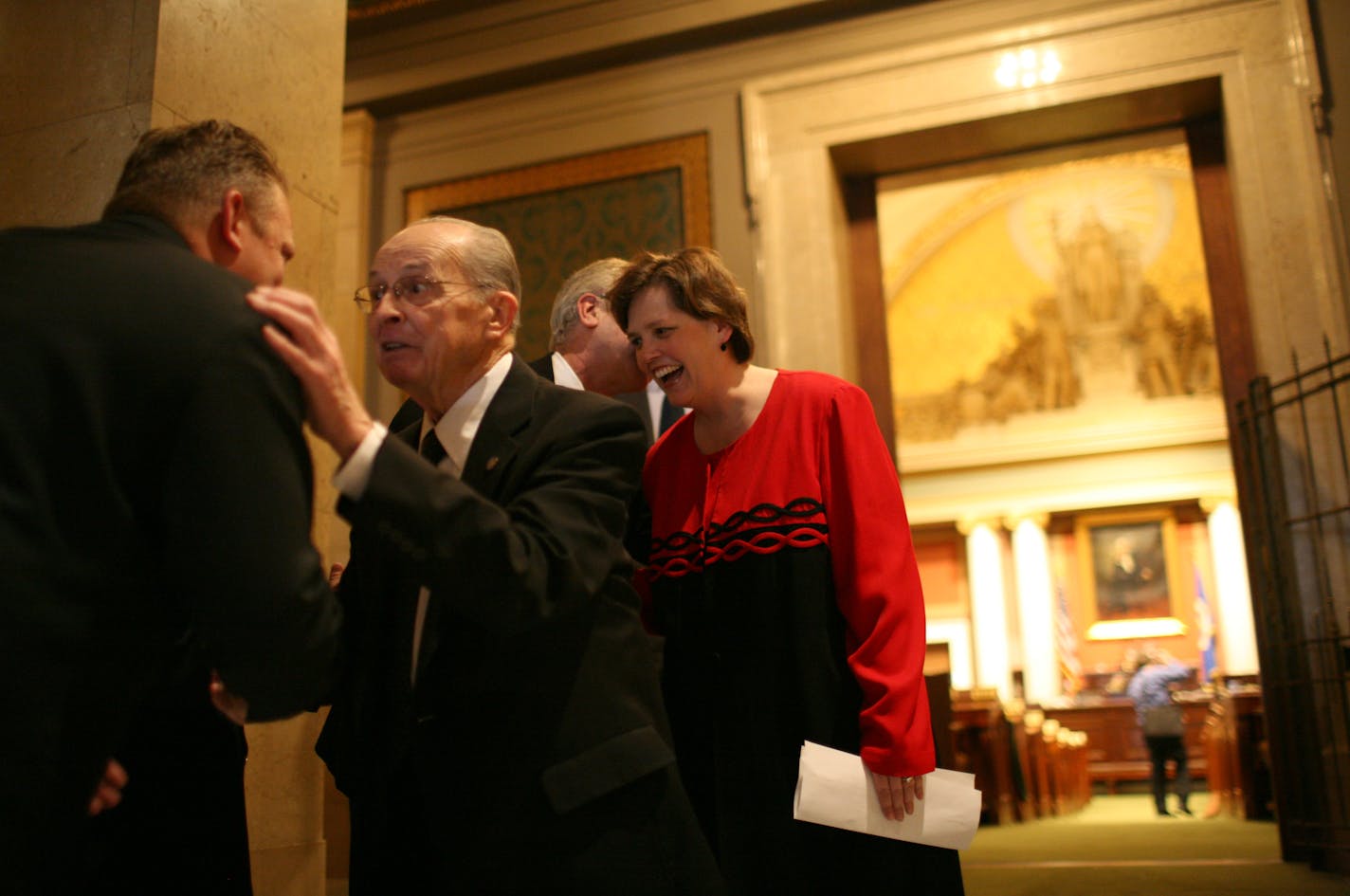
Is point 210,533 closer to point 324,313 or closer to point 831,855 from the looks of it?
point 831,855

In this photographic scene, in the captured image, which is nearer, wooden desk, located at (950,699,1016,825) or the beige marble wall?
the beige marble wall

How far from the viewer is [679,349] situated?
7.45 feet

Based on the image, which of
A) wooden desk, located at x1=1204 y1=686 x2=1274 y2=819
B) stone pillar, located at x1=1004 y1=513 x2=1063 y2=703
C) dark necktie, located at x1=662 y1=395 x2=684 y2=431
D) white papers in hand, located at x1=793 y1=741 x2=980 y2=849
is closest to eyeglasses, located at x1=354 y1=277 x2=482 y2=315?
white papers in hand, located at x1=793 y1=741 x2=980 y2=849

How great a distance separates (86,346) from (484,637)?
0.62 m

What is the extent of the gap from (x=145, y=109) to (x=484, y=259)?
1.47m

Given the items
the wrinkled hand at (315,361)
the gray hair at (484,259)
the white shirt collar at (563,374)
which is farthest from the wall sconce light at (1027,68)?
the wrinkled hand at (315,361)

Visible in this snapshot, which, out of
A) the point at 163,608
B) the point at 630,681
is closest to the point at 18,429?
the point at 163,608

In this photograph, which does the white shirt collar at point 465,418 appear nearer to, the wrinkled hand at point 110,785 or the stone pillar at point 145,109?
the wrinkled hand at point 110,785

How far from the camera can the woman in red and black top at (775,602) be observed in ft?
6.66

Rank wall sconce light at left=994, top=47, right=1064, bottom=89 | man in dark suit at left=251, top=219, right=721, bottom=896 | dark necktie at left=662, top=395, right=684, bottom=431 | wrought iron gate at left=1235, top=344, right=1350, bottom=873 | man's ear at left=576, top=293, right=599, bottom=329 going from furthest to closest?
wall sconce light at left=994, top=47, right=1064, bottom=89
wrought iron gate at left=1235, top=344, right=1350, bottom=873
dark necktie at left=662, top=395, right=684, bottom=431
man's ear at left=576, top=293, right=599, bottom=329
man in dark suit at left=251, top=219, right=721, bottom=896

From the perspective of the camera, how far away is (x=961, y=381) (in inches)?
675

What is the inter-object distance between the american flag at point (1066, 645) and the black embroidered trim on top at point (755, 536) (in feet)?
50.3

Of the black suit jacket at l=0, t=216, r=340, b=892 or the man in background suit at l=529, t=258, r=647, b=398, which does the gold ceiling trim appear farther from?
the black suit jacket at l=0, t=216, r=340, b=892

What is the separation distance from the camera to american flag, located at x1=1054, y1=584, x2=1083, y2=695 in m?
16.3
